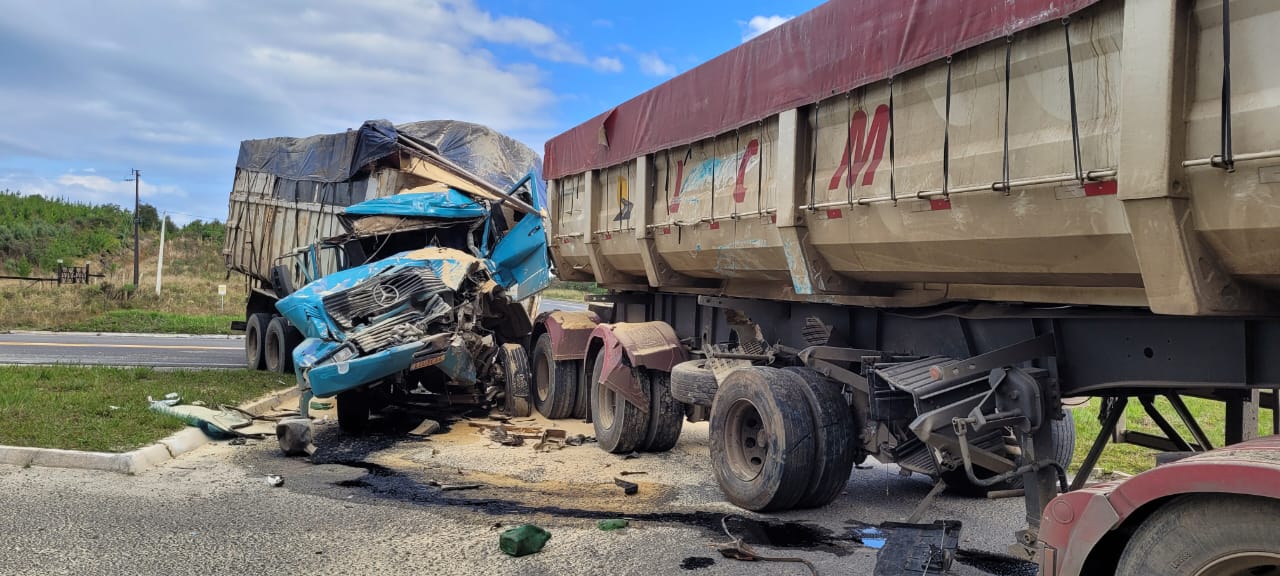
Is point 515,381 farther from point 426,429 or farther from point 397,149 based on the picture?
point 397,149

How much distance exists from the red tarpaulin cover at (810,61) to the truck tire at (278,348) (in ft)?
28.0

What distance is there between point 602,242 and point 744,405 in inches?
117

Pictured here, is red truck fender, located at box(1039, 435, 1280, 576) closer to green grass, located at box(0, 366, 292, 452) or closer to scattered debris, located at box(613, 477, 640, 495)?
scattered debris, located at box(613, 477, 640, 495)

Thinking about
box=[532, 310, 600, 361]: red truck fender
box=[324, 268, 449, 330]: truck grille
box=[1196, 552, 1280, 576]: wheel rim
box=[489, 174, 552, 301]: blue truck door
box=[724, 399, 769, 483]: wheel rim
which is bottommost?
box=[724, 399, 769, 483]: wheel rim

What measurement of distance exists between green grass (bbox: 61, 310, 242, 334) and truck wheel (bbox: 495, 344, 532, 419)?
751 inches

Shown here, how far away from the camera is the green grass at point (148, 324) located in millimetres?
26078

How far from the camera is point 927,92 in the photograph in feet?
14.0

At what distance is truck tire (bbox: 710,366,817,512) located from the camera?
5.52 metres

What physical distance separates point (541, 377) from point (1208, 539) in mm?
8572

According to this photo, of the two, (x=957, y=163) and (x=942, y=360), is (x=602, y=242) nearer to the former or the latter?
(x=942, y=360)

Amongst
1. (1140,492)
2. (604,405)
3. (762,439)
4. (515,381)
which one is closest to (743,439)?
(762,439)

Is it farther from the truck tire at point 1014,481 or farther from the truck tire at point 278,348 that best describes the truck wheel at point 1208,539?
the truck tire at point 278,348

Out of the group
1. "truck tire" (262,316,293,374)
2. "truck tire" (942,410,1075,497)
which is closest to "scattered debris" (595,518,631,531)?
"truck tire" (942,410,1075,497)

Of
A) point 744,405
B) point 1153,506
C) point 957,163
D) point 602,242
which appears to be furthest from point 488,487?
point 1153,506
